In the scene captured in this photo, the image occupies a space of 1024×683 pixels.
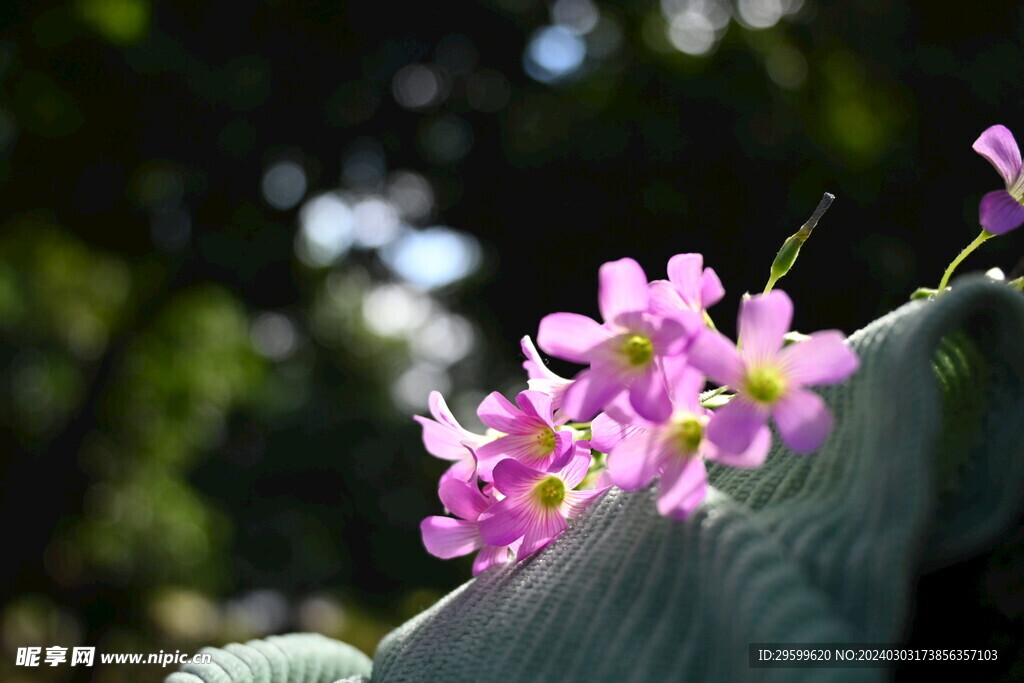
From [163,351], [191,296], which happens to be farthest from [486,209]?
[163,351]

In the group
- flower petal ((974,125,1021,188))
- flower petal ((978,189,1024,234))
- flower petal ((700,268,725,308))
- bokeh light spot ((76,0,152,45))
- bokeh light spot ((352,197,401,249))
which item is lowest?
bokeh light spot ((352,197,401,249))

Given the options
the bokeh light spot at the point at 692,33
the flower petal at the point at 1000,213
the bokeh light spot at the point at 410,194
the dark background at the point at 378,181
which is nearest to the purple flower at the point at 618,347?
the flower petal at the point at 1000,213

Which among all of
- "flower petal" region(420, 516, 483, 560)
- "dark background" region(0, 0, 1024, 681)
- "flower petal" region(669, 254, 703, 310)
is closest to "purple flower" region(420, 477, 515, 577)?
"flower petal" region(420, 516, 483, 560)

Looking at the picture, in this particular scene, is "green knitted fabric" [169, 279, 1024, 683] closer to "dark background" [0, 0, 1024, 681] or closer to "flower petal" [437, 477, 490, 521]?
"flower petal" [437, 477, 490, 521]

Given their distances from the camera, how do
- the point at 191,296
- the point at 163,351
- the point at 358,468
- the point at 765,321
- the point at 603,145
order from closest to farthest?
the point at 765,321 < the point at 603,145 < the point at 191,296 < the point at 163,351 < the point at 358,468

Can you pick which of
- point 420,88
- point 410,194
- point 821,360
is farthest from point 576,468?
point 410,194

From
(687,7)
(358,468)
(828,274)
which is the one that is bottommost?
(358,468)

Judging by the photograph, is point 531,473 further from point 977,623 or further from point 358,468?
point 358,468
